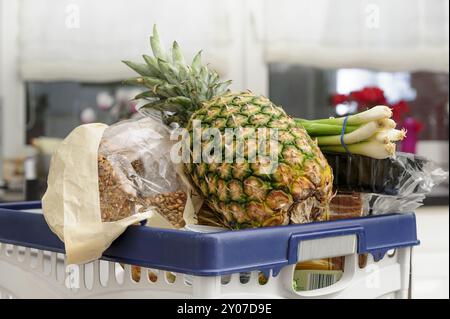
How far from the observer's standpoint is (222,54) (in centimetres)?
285

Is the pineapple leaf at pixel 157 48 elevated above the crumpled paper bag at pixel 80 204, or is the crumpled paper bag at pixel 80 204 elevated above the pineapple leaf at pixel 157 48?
the pineapple leaf at pixel 157 48

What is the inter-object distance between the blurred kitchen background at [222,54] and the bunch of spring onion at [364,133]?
208cm

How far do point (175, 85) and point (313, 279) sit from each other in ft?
0.81

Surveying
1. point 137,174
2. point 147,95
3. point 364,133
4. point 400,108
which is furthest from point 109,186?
point 400,108

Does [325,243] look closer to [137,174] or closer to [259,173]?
[259,173]

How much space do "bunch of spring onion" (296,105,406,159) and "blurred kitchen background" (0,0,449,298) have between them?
→ 2075mm

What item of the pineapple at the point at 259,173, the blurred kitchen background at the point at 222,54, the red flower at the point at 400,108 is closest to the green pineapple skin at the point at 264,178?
the pineapple at the point at 259,173

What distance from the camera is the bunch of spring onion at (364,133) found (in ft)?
2.21

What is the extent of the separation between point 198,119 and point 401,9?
8.30 ft

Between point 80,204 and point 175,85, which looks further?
point 175,85

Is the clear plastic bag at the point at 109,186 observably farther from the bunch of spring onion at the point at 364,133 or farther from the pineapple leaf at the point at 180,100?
the bunch of spring onion at the point at 364,133

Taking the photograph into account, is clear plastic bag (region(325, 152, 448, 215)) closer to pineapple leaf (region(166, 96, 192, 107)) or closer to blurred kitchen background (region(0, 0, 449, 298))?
pineapple leaf (region(166, 96, 192, 107))

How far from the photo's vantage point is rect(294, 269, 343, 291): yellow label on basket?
0.66 m

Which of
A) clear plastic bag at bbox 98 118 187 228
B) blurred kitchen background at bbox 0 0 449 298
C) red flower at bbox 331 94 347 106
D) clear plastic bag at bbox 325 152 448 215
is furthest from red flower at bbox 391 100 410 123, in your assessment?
clear plastic bag at bbox 98 118 187 228
